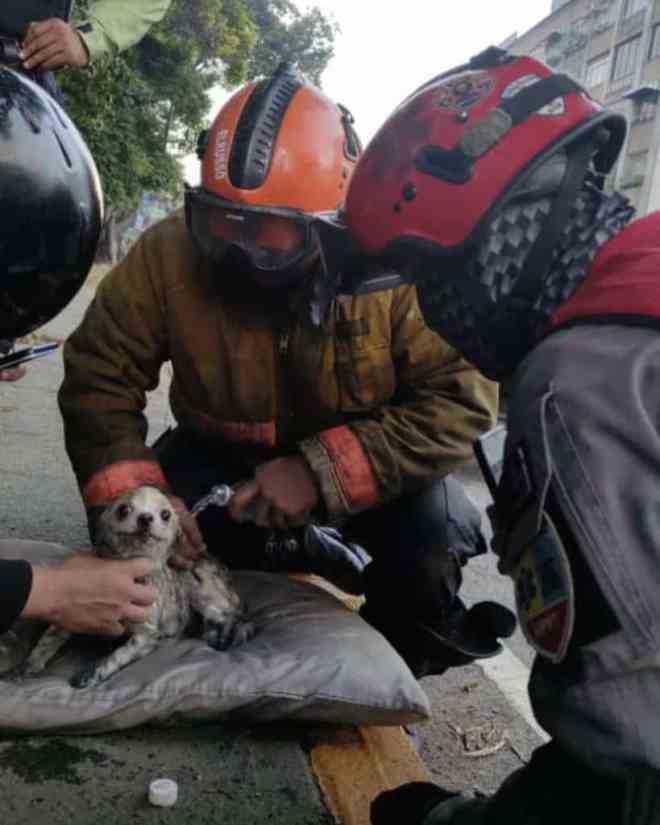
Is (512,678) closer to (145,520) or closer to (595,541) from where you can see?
(145,520)

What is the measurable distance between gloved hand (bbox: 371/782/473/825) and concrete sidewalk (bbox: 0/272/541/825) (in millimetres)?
161

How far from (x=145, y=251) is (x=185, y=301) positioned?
23cm

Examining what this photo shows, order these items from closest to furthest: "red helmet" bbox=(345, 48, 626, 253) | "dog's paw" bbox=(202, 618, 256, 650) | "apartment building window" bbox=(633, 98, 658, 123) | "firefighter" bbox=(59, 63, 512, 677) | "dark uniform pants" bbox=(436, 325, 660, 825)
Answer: "dark uniform pants" bbox=(436, 325, 660, 825) < "red helmet" bbox=(345, 48, 626, 253) < "dog's paw" bbox=(202, 618, 256, 650) < "firefighter" bbox=(59, 63, 512, 677) < "apartment building window" bbox=(633, 98, 658, 123)

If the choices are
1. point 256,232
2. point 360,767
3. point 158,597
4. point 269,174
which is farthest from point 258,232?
point 360,767

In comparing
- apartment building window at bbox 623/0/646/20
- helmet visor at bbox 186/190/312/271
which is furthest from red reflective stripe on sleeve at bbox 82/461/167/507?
apartment building window at bbox 623/0/646/20

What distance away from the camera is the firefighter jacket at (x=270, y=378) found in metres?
2.76

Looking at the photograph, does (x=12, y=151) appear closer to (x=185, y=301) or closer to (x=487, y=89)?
(x=185, y=301)

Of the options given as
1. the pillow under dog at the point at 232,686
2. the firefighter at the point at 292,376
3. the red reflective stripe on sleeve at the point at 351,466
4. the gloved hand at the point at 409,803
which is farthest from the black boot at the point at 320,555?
the gloved hand at the point at 409,803

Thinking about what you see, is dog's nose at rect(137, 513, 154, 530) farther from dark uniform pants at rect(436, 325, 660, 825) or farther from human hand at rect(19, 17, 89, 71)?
human hand at rect(19, 17, 89, 71)

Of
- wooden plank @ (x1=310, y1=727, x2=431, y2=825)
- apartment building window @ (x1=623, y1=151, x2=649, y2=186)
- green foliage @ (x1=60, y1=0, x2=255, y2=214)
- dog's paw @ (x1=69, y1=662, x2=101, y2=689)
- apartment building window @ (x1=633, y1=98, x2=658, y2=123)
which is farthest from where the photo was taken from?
apartment building window @ (x1=623, y1=151, x2=649, y2=186)

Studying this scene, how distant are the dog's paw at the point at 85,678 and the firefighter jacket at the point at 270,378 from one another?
1.86ft

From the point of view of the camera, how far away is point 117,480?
273 cm

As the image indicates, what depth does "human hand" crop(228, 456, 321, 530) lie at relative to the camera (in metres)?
2.71

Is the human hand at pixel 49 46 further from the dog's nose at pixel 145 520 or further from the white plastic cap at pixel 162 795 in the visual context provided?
the white plastic cap at pixel 162 795
